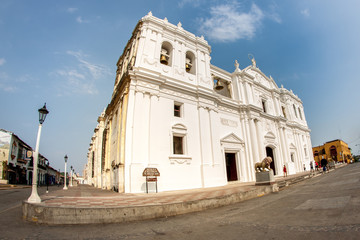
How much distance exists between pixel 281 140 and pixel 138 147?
18.6 m

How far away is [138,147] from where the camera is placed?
1065cm

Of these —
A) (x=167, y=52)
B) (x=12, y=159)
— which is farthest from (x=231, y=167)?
(x=12, y=159)

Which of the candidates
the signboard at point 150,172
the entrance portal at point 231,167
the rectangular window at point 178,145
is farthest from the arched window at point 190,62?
the signboard at point 150,172

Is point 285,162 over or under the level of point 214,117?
under

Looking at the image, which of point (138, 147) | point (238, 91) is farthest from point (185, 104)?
point (238, 91)

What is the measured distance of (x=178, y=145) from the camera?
12.9 m

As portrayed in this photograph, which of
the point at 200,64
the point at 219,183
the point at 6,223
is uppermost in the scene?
the point at 200,64

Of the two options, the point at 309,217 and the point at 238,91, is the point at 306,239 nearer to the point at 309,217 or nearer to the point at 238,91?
the point at 309,217

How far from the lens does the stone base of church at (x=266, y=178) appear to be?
31.2 ft

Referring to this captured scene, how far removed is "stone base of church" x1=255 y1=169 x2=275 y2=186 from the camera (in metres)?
9.51

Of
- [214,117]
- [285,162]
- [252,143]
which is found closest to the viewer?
[214,117]

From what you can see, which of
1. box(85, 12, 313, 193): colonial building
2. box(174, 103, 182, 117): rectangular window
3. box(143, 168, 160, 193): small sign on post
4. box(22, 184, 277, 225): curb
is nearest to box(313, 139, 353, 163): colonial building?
box(85, 12, 313, 193): colonial building

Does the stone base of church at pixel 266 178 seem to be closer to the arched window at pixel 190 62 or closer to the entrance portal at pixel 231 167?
the entrance portal at pixel 231 167

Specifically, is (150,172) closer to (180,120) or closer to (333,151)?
(180,120)
